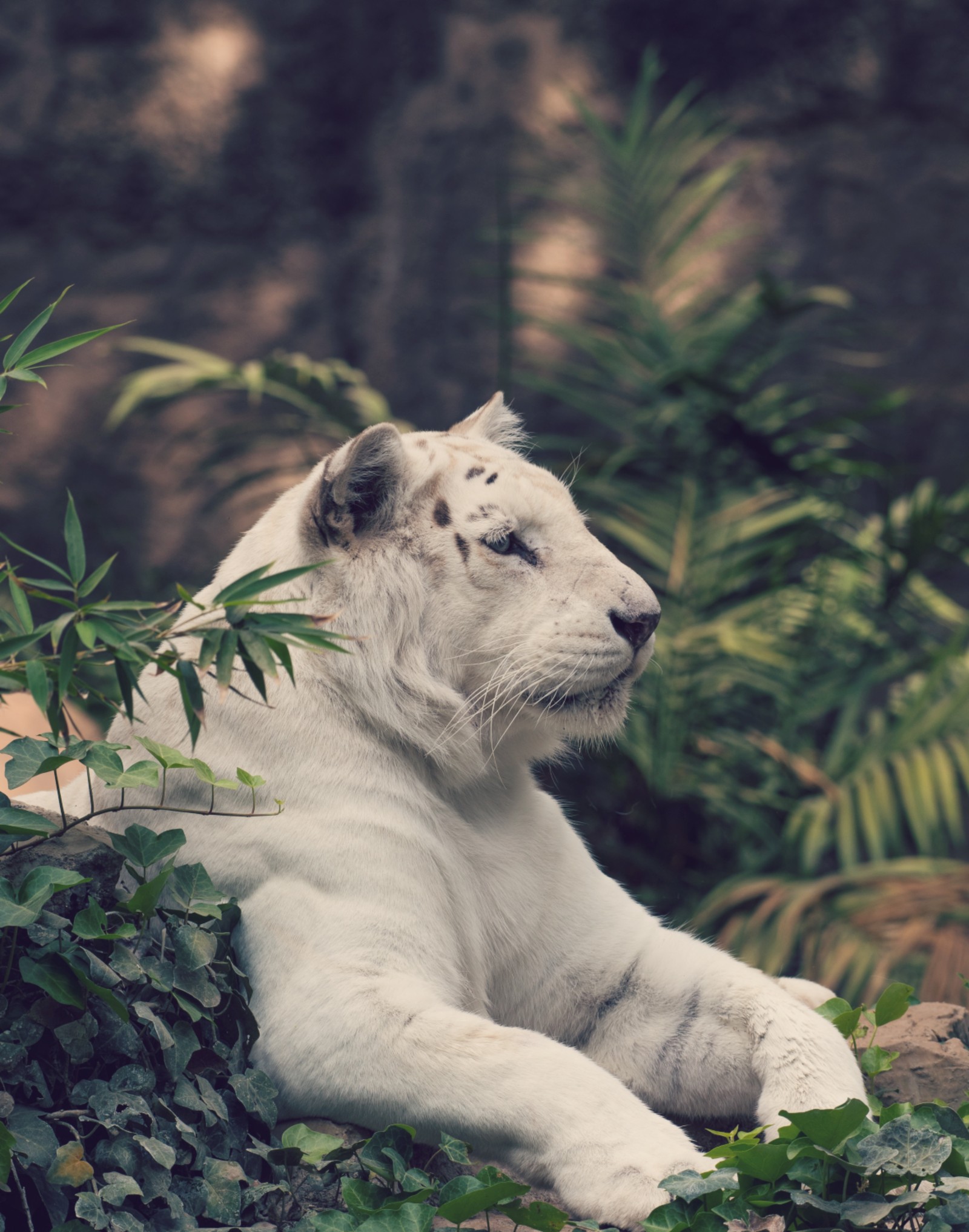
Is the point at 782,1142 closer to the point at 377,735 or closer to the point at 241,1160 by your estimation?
the point at 241,1160

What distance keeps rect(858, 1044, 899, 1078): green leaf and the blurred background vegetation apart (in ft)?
5.75

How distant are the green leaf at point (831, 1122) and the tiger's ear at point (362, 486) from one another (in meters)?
1.23

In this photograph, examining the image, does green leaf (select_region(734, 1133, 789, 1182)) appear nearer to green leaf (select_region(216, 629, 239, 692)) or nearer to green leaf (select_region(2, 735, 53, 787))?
green leaf (select_region(216, 629, 239, 692))

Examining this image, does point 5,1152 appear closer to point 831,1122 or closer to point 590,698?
point 831,1122

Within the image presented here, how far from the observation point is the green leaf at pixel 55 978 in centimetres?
162

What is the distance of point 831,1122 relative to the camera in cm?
154

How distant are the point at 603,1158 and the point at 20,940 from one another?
0.85m

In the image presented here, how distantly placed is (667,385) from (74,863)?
320 centimetres

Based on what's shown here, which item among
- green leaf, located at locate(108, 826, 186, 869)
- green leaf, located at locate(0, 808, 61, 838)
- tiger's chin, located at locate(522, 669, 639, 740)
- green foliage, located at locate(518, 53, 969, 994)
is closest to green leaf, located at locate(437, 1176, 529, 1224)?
green leaf, located at locate(108, 826, 186, 869)

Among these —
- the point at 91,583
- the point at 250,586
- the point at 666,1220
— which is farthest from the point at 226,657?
the point at 666,1220

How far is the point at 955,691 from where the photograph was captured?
441 centimetres

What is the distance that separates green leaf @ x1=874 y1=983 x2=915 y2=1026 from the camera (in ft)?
6.63

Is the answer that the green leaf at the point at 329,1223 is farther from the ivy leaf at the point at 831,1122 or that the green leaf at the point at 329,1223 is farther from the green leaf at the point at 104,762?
the green leaf at the point at 104,762

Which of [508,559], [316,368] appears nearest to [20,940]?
[508,559]
